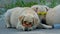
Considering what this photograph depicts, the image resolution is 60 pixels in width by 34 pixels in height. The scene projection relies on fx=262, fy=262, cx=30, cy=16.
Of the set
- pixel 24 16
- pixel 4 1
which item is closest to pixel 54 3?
pixel 4 1

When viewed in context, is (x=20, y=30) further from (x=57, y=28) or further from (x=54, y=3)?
(x=54, y=3)

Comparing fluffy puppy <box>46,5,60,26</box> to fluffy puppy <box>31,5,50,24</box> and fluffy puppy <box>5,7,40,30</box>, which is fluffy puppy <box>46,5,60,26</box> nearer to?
fluffy puppy <box>31,5,50,24</box>

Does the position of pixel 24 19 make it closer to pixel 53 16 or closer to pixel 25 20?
pixel 25 20

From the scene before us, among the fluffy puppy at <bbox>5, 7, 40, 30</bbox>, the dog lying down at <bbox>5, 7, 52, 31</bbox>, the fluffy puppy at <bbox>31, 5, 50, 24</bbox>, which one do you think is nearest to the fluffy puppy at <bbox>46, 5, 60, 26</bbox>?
the fluffy puppy at <bbox>31, 5, 50, 24</bbox>

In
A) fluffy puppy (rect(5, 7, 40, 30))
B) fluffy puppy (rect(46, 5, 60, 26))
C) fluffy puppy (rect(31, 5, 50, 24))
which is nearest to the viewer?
fluffy puppy (rect(5, 7, 40, 30))

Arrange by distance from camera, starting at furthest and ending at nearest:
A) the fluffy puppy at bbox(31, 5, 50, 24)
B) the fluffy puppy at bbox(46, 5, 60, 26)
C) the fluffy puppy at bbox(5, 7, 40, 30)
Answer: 1. the fluffy puppy at bbox(31, 5, 50, 24)
2. the fluffy puppy at bbox(46, 5, 60, 26)
3. the fluffy puppy at bbox(5, 7, 40, 30)

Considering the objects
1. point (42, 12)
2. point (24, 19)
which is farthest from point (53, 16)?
point (24, 19)

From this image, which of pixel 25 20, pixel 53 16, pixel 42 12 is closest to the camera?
pixel 25 20

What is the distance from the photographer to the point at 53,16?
154 inches

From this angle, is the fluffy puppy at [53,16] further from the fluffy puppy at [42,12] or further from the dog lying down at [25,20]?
the dog lying down at [25,20]

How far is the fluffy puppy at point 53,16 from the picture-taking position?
3.85 metres

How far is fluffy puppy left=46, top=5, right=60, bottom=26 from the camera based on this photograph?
3850 mm

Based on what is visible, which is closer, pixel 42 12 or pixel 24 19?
pixel 24 19

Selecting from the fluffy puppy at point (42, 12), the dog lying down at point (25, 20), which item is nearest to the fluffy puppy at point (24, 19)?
the dog lying down at point (25, 20)
